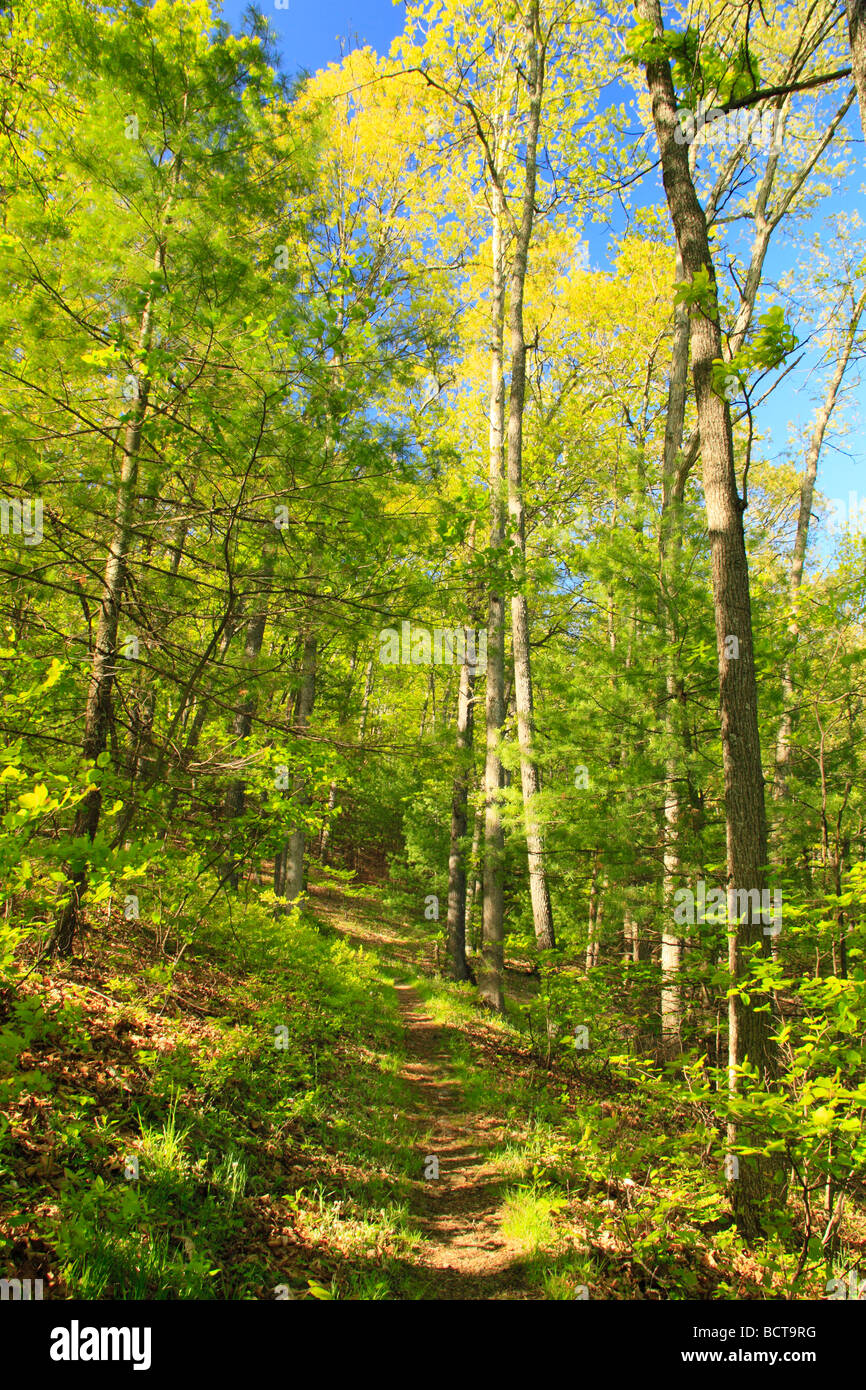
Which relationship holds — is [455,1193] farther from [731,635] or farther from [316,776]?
[731,635]

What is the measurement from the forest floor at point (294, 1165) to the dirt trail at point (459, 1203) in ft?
0.06

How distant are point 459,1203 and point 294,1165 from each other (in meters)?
1.26

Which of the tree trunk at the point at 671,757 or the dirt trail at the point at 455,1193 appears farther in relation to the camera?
the tree trunk at the point at 671,757

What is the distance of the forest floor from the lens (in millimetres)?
2826

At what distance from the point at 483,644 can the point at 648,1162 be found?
7.68 meters

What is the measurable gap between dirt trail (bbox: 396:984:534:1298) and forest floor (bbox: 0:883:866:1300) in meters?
0.02

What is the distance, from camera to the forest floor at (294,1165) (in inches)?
111

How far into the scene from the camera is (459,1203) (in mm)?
4438

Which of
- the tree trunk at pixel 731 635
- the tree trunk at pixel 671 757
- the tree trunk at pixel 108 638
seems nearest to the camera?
the tree trunk at pixel 731 635

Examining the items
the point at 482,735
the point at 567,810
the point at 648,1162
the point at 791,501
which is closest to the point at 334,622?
the point at 567,810
